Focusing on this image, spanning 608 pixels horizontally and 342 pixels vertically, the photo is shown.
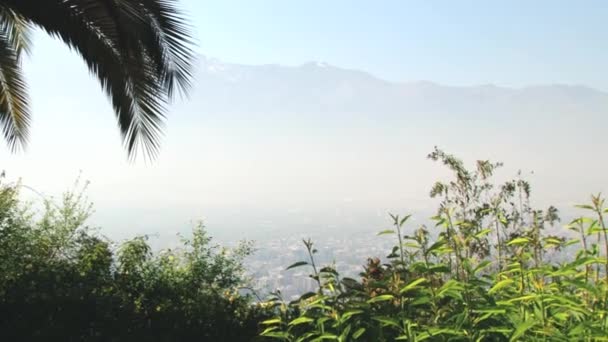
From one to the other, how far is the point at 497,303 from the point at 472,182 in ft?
22.3

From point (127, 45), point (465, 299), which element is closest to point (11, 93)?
point (127, 45)

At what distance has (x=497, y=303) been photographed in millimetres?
2881

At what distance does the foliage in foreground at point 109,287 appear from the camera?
5234mm

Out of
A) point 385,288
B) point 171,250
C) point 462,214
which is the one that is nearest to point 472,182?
point 462,214

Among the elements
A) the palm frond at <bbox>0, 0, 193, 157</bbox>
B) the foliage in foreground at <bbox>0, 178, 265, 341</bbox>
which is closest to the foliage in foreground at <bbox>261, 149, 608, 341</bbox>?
the foliage in foreground at <bbox>0, 178, 265, 341</bbox>

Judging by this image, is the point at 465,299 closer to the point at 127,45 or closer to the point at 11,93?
the point at 127,45

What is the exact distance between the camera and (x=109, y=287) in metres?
5.93

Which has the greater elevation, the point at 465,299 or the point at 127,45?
the point at 127,45

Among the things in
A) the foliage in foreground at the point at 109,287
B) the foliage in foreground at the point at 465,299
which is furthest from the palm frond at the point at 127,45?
the foliage in foreground at the point at 465,299

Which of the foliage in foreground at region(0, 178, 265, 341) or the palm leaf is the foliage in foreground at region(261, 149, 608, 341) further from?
the palm leaf

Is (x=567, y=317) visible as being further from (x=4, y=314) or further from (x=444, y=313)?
(x=4, y=314)

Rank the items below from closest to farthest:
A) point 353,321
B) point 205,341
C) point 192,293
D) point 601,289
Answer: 1. point 601,289
2. point 353,321
3. point 205,341
4. point 192,293

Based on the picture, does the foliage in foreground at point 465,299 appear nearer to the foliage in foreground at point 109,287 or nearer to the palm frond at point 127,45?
the foliage in foreground at point 109,287

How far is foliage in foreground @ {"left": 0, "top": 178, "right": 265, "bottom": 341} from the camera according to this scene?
523 centimetres
